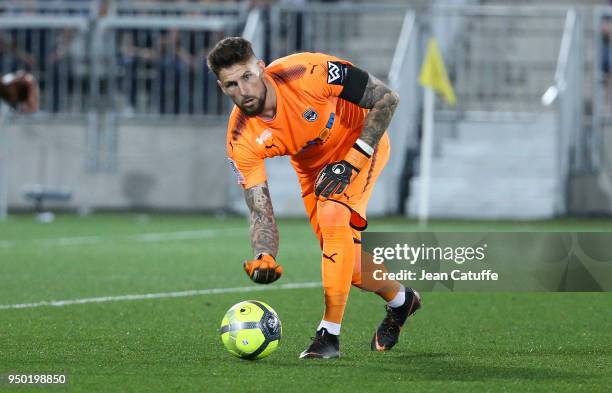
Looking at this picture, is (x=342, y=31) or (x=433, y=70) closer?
(x=433, y=70)

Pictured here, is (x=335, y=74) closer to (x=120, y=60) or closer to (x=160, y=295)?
(x=160, y=295)

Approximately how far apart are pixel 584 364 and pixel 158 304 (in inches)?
152

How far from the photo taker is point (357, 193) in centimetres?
746

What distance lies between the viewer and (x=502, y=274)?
8.15 meters

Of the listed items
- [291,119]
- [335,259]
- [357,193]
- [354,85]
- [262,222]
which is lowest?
[335,259]

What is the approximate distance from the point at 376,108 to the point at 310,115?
355mm

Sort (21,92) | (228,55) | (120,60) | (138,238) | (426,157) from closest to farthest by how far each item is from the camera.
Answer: (228,55)
(21,92)
(138,238)
(426,157)
(120,60)

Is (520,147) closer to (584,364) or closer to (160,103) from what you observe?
(160,103)

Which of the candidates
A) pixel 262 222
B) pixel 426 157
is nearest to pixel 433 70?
pixel 426 157

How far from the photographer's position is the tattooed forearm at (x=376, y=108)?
286 inches

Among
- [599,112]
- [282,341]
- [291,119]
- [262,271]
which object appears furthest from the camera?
[599,112]

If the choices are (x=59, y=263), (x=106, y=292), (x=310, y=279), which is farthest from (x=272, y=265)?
(x=59, y=263)

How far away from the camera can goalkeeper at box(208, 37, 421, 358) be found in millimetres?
6992

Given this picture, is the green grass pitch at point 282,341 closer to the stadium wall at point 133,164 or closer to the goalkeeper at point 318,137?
the goalkeeper at point 318,137
